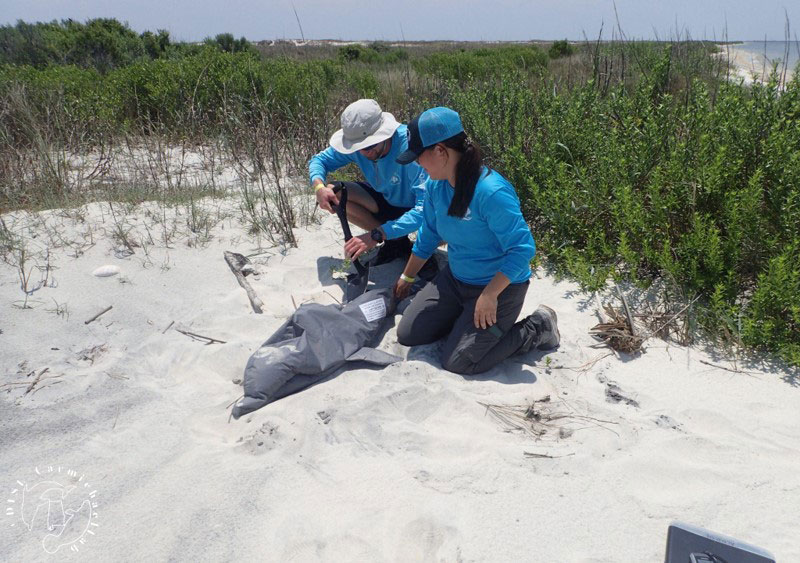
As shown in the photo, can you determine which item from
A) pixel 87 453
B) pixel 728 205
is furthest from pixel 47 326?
pixel 728 205

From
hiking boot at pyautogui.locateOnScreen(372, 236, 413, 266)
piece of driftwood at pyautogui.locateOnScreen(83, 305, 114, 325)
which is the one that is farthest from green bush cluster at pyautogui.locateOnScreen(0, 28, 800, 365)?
piece of driftwood at pyautogui.locateOnScreen(83, 305, 114, 325)

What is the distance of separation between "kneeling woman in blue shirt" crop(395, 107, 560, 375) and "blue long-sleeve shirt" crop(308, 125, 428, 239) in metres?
0.32

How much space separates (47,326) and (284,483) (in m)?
2.12

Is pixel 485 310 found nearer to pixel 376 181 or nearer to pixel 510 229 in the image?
pixel 510 229

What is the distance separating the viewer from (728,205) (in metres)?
3.35

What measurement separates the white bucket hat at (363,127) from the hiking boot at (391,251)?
0.86 m

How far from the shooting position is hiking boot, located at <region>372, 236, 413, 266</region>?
4.15 metres

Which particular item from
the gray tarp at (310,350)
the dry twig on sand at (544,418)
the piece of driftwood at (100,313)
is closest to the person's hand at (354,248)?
the gray tarp at (310,350)

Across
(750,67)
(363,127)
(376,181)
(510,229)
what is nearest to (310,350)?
(510,229)

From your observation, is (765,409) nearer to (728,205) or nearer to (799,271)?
(799,271)

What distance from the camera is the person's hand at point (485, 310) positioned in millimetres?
2828

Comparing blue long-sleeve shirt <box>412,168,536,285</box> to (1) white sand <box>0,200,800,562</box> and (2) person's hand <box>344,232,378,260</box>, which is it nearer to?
(2) person's hand <box>344,232,378,260</box>

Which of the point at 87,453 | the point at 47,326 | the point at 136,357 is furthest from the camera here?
the point at 47,326

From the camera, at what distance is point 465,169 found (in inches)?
108
